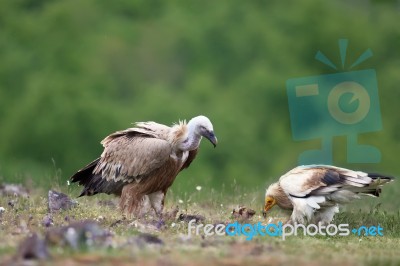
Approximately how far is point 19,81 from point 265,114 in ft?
43.5

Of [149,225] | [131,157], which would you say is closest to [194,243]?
[149,225]

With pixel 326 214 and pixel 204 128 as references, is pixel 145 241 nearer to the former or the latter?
pixel 204 128

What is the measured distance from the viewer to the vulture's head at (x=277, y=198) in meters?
11.0

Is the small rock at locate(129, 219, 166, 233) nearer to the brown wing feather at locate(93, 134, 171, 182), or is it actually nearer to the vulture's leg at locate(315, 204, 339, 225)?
the brown wing feather at locate(93, 134, 171, 182)

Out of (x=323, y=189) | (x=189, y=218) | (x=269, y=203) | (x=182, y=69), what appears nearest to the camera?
(x=323, y=189)

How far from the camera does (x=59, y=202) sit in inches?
427

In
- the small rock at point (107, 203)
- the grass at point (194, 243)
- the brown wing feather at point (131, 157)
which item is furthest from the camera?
the small rock at point (107, 203)

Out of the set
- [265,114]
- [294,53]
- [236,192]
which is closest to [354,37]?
[294,53]

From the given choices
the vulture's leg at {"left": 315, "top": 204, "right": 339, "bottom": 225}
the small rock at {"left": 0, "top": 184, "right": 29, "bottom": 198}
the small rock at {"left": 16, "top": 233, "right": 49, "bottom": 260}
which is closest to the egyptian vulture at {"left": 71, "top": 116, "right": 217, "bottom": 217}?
the vulture's leg at {"left": 315, "top": 204, "right": 339, "bottom": 225}

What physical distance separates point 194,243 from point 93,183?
3059 millimetres

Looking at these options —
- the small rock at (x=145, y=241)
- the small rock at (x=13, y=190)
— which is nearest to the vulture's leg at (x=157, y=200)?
the small rock at (x=13, y=190)

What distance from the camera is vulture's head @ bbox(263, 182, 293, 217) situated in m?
11.0

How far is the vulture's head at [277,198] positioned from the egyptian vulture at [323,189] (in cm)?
29

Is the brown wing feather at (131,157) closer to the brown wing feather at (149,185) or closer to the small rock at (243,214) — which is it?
the brown wing feather at (149,185)
